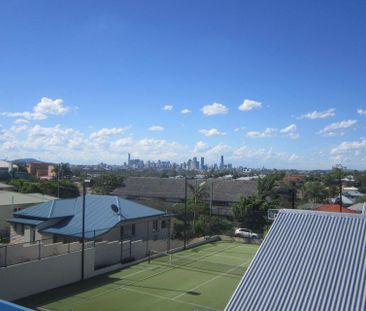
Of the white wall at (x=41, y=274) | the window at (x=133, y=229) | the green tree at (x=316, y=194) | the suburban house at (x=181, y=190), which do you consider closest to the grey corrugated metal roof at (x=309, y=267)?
the white wall at (x=41, y=274)

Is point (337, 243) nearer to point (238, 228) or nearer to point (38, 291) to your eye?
point (38, 291)

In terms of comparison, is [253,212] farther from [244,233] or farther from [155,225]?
[155,225]

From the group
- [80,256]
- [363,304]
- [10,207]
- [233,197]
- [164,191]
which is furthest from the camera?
[164,191]

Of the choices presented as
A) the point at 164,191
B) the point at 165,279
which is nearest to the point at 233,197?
the point at 164,191

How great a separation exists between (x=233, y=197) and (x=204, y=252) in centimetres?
4392

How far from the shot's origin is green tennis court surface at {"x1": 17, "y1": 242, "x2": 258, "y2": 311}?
2188cm

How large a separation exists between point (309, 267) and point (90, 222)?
25.0m

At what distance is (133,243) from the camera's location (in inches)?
1280

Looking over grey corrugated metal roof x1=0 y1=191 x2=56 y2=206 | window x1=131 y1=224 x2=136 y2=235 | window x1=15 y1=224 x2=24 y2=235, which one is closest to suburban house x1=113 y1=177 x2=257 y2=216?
grey corrugated metal roof x1=0 y1=191 x2=56 y2=206

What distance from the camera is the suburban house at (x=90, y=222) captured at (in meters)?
33.4

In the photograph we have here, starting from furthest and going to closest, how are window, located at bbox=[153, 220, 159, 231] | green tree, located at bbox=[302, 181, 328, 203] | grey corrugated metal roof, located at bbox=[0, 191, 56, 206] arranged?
green tree, located at bbox=[302, 181, 328, 203] < grey corrugated metal roof, located at bbox=[0, 191, 56, 206] < window, located at bbox=[153, 220, 159, 231]

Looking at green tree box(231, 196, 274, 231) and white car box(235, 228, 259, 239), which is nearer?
white car box(235, 228, 259, 239)

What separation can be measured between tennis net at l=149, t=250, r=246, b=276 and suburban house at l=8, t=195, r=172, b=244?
3.34 m

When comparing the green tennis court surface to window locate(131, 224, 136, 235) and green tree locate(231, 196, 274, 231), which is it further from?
green tree locate(231, 196, 274, 231)
